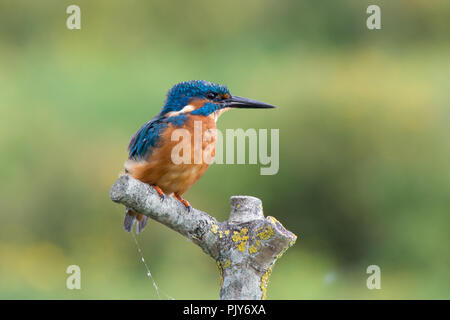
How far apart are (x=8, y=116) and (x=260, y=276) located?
9.43 feet

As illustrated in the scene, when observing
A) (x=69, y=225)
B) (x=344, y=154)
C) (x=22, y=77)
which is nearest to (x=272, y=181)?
(x=344, y=154)

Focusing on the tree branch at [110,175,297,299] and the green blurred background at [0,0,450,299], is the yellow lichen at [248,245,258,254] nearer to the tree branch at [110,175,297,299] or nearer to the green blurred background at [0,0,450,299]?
the tree branch at [110,175,297,299]

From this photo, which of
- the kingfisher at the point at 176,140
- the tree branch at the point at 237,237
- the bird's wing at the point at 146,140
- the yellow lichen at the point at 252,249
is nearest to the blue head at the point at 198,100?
the kingfisher at the point at 176,140

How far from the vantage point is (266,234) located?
1874mm

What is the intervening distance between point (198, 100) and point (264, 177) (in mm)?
1878

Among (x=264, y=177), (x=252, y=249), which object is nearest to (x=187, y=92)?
(x=252, y=249)

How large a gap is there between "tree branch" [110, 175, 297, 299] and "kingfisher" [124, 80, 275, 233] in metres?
0.12

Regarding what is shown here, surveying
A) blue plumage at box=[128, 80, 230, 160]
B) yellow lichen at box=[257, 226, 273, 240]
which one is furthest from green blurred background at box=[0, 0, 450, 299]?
A: yellow lichen at box=[257, 226, 273, 240]

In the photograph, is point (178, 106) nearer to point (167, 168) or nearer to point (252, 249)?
point (167, 168)

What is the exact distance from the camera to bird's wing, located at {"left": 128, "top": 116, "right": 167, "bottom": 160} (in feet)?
7.42

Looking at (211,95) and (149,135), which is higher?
(211,95)

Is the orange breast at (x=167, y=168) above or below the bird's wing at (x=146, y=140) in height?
below

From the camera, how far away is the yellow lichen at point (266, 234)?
1868 millimetres

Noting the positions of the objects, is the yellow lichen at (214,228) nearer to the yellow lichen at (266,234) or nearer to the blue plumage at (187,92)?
the yellow lichen at (266,234)
